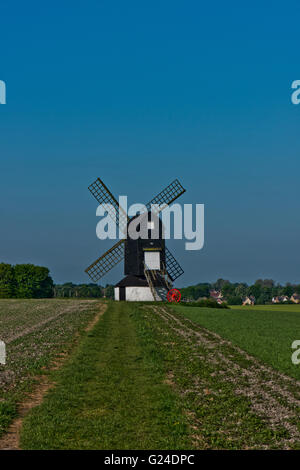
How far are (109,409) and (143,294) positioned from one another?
65135mm

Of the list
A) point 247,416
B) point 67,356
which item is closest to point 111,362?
point 67,356

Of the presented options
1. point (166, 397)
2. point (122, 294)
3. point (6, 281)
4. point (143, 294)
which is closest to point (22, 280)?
point (6, 281)

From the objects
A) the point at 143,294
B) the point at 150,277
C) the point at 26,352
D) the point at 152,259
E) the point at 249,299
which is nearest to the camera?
the point at 26,352

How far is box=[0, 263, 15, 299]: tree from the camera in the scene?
12575 centimetres

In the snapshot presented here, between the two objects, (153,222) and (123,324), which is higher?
(153,222)

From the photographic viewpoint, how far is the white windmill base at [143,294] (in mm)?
78875

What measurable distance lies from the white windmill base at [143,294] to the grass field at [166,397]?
49936 millimetres

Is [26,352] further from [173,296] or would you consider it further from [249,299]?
[249,299]

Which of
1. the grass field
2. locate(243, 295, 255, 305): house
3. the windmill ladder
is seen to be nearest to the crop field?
the grass field

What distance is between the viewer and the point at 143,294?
259 feet
